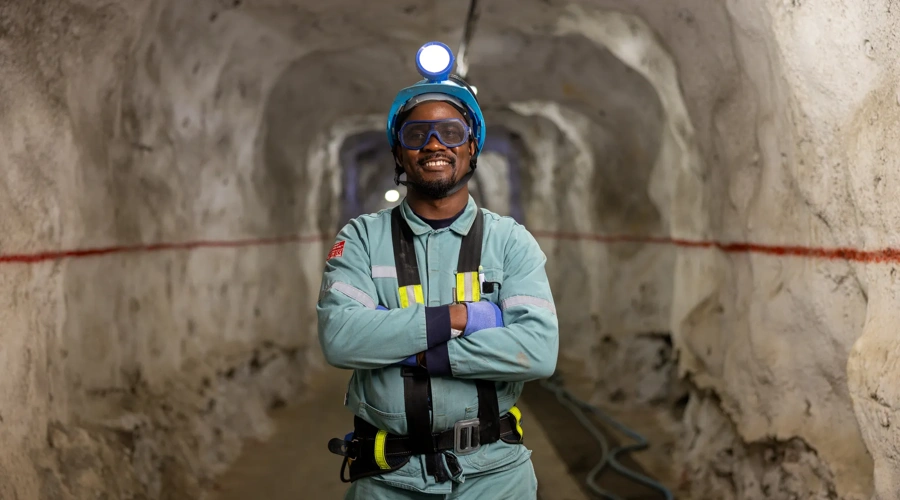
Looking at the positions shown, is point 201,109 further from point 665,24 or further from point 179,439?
point 665,24

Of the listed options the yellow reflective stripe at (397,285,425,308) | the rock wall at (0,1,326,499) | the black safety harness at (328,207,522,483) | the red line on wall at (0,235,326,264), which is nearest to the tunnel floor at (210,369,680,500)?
the rock wall at (0,1,326,499)

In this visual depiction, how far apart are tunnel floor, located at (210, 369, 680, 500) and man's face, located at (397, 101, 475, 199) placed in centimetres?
306

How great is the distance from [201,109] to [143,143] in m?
0.99

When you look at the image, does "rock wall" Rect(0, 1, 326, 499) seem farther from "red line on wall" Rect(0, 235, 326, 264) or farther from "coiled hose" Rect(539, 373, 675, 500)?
"coiled hose" Rect(539, 373, 675, 500)

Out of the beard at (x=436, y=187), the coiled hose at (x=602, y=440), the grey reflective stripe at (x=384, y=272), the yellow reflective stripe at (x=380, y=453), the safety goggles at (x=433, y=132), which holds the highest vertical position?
the safety goggles at (x=433, y=132)

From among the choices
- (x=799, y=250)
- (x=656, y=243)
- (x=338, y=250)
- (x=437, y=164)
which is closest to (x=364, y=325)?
(x=338, y=250)

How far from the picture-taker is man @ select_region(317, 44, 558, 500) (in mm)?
2043

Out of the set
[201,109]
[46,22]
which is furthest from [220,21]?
[46,22]

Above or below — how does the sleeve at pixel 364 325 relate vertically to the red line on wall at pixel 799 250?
below

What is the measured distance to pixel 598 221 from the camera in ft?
27.7

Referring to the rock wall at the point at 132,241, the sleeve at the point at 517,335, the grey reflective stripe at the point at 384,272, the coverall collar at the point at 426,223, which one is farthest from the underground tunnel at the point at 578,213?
the grey reflective stripe at the point at 384,272

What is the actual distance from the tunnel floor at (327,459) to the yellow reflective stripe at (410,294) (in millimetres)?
2962

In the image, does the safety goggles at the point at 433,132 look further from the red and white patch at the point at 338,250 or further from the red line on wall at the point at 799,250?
the red line on wall at the point at 799,250

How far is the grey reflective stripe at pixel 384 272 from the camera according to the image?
2.19 meters
